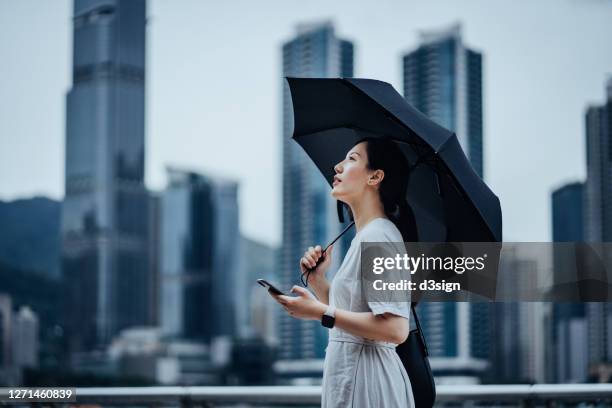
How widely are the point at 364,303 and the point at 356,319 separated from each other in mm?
62

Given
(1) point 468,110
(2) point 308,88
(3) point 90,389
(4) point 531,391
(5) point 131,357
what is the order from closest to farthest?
1. (2) point 308,88
2. (4) point 531,391
3. (3) point 90,389
4. (1) point 468,110
5. (5) point 131,357

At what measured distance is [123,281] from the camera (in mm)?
66062

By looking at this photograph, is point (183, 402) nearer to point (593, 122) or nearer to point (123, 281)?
point (593, 122)

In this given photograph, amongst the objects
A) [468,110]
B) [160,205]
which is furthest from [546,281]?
[160,205]

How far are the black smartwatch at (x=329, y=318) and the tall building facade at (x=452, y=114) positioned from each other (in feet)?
149

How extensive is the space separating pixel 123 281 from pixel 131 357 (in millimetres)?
8317

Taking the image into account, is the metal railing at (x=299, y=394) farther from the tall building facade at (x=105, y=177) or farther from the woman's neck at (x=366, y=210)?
the tall building facade at (x=105, y=177)

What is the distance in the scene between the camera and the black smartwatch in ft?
5.34

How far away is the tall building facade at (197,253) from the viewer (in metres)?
68.2

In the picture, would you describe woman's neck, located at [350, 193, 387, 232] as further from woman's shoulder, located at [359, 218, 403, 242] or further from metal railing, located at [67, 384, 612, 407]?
metal railing, located at [67, 384, 612, 407]

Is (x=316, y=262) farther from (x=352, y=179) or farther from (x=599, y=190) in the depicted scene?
(x=599, y=190)

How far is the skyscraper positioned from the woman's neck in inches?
1784

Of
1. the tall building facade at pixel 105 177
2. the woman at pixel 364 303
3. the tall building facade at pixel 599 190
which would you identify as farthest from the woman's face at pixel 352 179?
the tall building facade at pixel 105 177

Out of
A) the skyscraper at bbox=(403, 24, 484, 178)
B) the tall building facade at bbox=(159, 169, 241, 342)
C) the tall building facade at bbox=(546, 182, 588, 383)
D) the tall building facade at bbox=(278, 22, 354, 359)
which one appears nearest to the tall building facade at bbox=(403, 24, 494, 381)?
the skyscraper at bbox=(403, 24, 484, 178)
